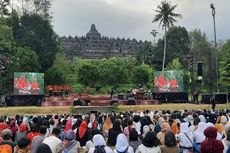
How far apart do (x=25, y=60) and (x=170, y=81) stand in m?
18.5

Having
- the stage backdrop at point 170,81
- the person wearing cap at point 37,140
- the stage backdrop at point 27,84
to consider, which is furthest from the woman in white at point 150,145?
the stage backdrop at point 170,81

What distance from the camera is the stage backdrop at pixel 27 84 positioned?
121ft

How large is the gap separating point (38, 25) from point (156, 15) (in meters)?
15.7

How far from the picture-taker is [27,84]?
3719 cm

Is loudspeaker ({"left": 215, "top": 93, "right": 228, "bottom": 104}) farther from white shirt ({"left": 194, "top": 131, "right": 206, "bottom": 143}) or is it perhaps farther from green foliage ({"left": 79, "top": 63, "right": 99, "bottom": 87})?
white shirt ({"left": 194, "top": 131, "right": 206, "bottom": 143})

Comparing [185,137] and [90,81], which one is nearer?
[185,137]

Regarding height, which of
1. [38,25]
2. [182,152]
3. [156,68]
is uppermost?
[38,25]

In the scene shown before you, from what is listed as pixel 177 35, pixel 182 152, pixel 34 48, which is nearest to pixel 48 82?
pixel 34 48

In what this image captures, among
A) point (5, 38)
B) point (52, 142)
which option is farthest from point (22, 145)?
point (5, 38)

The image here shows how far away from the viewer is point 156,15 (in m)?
57.2

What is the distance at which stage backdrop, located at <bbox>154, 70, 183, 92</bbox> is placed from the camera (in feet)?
124

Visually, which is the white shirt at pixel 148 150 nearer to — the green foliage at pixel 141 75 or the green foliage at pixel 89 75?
the green foliage at pixel 89 75

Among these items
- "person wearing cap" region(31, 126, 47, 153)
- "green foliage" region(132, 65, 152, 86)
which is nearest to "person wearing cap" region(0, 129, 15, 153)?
"person wearing cap" region(31, 126, 47, 153)

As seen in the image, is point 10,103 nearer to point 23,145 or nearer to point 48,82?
point 48,82
